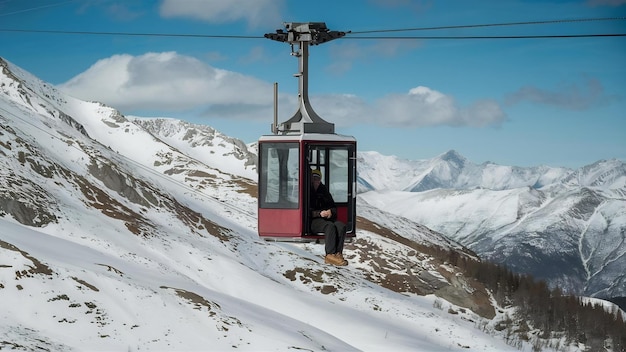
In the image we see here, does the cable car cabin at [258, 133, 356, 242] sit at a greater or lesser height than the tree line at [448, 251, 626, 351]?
greater

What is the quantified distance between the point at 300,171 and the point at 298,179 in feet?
1.13

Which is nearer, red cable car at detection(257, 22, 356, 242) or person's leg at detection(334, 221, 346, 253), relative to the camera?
person's leg at detection(334, 221, 346, 253)

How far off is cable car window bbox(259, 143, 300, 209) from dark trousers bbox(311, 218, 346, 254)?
3.58 feet

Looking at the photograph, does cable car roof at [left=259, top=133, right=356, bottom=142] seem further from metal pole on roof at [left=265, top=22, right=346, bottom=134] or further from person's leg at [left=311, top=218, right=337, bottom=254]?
person's leg at [left=311, top=218, right=337, bottom=254]

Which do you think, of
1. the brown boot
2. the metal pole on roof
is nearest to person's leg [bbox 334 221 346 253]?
the brown boot

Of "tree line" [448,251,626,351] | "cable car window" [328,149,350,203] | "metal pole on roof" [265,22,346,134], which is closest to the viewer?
"metal pole on roof" [265,22,346,134]

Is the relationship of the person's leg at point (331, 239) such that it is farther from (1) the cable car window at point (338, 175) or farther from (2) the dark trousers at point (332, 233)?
(1) the cable car window at point (338, 175)

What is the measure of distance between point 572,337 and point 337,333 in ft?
224

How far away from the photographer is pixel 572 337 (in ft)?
373

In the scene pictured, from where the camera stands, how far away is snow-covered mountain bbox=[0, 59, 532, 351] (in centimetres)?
3934

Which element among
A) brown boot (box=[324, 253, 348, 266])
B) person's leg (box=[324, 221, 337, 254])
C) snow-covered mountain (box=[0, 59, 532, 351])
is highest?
person's leg (box=[324, 221, 337, 254])

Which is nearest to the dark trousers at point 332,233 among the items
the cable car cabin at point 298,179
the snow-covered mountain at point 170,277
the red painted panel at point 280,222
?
the cable car cabin at point 298,179

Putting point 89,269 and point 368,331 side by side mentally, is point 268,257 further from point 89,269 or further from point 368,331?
point 89,269

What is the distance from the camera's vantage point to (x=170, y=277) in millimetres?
58719
